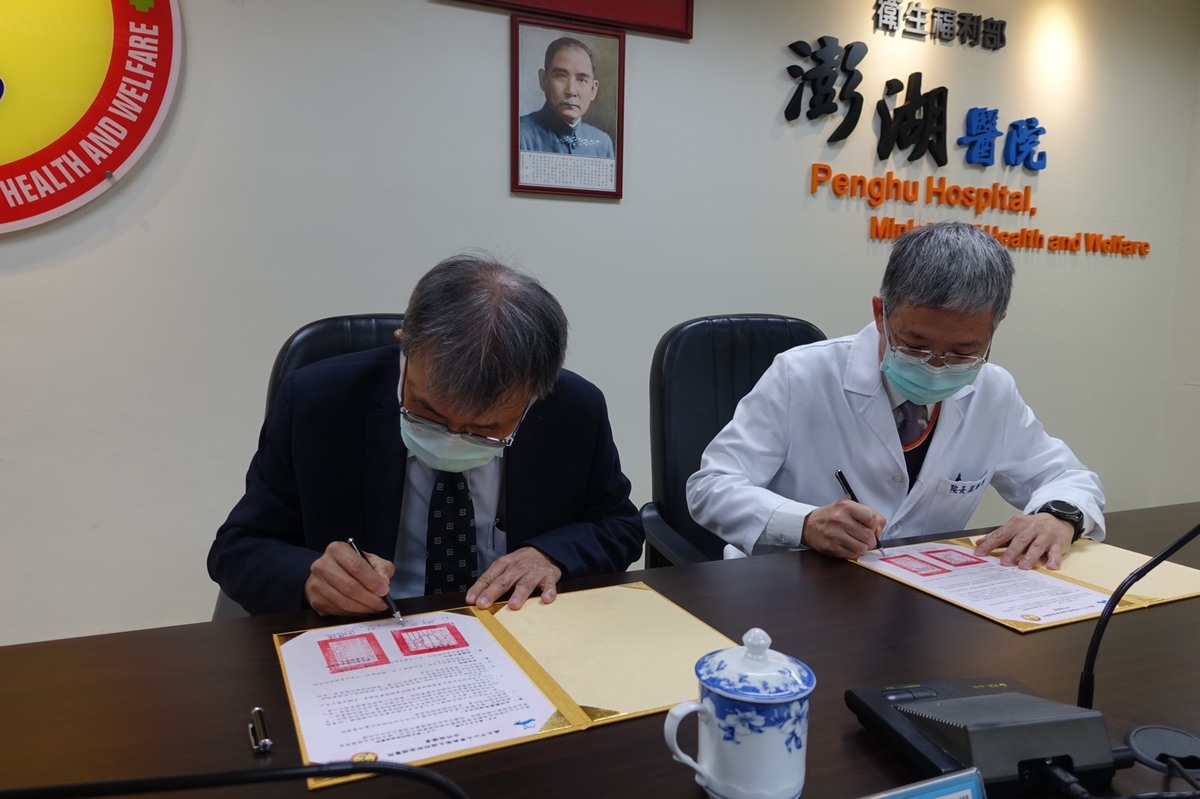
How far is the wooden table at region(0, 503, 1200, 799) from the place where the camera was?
69cm

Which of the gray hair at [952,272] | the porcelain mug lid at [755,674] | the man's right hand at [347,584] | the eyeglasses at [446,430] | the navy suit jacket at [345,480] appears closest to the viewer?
the porcelain mug lid at [755,674]

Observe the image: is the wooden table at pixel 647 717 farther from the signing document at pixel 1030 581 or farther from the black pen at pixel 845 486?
the black pen at pixel 845 486

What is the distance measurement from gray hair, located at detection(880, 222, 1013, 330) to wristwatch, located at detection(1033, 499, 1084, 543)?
36 cm

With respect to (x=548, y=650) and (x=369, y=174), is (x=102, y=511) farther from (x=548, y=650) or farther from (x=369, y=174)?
(x=548, y=650)

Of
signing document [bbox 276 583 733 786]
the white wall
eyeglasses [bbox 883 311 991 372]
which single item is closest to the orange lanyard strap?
eyeglasses [bbox 883 311 991 372]

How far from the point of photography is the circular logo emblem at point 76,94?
6.90 feet

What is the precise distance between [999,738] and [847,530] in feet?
2.24

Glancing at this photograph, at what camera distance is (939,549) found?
1460mm

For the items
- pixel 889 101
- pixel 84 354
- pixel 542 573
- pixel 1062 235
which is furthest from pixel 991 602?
pixel 1062 235

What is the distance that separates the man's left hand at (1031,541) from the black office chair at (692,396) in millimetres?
619

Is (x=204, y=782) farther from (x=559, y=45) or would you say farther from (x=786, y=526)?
(x=559, y=45)

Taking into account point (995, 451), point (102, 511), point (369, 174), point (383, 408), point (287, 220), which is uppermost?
point (369, 174)

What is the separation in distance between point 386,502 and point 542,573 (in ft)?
1.01

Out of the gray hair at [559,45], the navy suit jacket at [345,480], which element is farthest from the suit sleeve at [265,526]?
the gray hair at [559,45]
